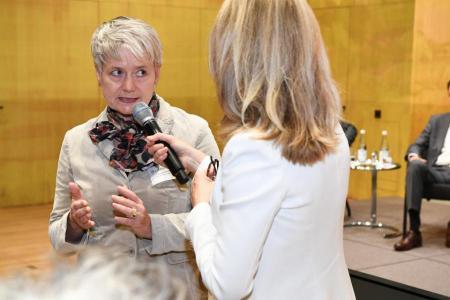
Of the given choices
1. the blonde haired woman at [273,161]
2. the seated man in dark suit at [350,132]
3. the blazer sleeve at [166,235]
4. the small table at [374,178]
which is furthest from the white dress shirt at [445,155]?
the blonde haired woman at [273,161]

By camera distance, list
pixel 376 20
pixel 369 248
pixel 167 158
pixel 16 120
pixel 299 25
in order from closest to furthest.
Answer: pixel 299 25 < pixel 167 158 < pixel 369 248 < pixel 16 120 < pixel 376 20

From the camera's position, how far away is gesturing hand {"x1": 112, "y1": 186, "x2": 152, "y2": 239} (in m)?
1.79

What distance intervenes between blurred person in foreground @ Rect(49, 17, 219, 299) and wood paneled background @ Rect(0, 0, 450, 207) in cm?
576

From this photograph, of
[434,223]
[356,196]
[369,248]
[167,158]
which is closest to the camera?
[167,158]

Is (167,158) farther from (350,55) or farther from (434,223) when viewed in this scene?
(350,55)

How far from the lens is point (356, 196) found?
339 inches

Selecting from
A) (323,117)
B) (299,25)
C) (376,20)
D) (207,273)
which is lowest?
(207,273)

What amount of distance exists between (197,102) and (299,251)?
25.0 feet

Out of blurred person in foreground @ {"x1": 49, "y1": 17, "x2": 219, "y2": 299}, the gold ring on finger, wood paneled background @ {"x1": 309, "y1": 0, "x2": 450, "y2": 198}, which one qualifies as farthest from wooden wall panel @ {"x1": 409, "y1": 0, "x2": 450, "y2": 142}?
the gold ring on finger

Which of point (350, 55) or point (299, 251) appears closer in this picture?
point (299, 251)

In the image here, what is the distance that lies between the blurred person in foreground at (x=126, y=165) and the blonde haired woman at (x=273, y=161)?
1.83 feet

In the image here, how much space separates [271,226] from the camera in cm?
136

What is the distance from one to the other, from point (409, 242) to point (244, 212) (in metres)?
4.66

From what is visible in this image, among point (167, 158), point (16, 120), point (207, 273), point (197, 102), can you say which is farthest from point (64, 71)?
point (207, 273)
